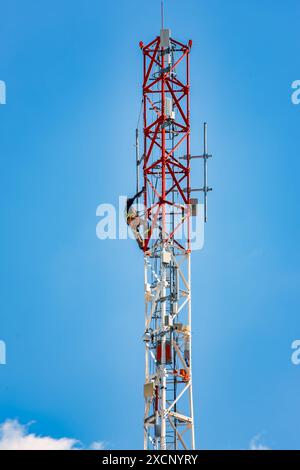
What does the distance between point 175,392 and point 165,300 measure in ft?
20.2

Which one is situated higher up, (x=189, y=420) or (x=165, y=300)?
(x=165, y=300)

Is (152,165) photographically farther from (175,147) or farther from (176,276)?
(176,276)

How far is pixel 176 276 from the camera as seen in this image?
9194 centimetres

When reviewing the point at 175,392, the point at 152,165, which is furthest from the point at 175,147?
the point at 175,392

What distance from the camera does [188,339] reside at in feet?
298

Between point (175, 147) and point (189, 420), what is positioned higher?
point (175, 147)
